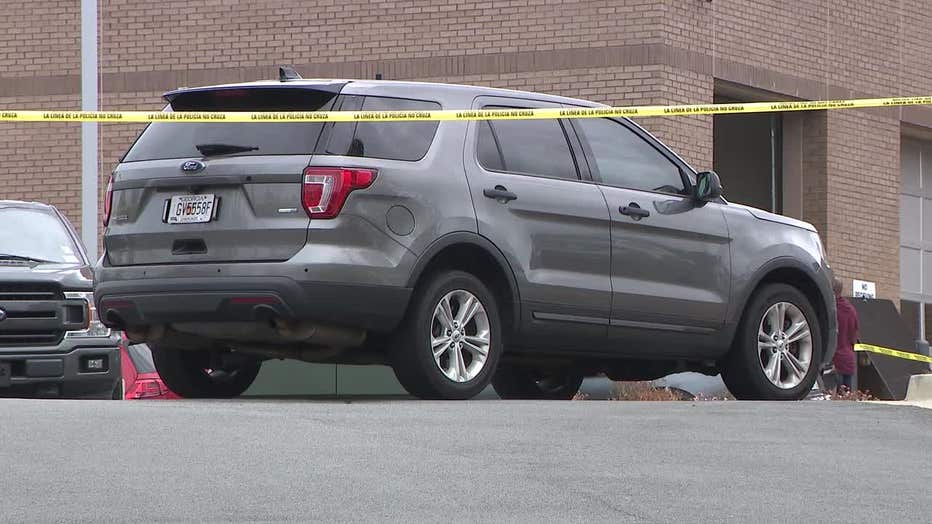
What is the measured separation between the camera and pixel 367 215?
998 cm

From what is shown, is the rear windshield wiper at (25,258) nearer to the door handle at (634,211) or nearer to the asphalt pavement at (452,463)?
the asphalt pavement at (452,463)

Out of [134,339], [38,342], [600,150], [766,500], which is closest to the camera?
[766,500]

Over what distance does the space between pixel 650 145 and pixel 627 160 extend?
265mm

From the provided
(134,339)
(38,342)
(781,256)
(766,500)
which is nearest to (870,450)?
(766,500)

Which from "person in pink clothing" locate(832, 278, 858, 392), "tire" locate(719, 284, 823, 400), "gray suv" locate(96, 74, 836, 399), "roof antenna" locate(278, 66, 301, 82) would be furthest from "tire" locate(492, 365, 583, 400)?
"person in pink clothing" locate(832, 278, 858, 392)

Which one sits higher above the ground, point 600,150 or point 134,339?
point 600,150

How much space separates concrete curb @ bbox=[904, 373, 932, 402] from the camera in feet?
39.1

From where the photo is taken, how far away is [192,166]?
1021 cm

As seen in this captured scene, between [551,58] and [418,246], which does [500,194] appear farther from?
[551,58]

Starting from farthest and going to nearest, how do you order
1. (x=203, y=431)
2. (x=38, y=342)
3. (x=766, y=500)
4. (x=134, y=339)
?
(x=38, y=342), (x=134, y=339), (x=203, y=431), (x=766, y=500)

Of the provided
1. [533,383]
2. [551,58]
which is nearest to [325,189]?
[533,383]

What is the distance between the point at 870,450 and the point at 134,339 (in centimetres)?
412

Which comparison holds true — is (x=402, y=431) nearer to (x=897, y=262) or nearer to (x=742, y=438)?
(x=742, y=438)

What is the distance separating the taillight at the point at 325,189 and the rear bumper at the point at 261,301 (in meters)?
0.38
